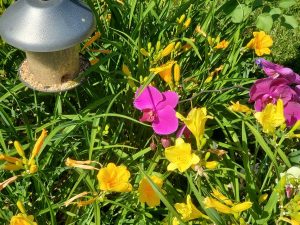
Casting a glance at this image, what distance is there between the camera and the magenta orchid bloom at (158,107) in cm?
155

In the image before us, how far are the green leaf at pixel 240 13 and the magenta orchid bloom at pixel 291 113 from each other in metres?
0.52

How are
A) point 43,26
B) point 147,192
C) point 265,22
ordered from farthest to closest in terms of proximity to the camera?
point 265,22 → point 147,192 → point 43,26

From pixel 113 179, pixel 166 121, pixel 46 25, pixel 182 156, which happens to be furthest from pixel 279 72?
pixel 46 25

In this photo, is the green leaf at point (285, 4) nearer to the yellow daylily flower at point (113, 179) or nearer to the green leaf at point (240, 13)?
Answer: the green leaf at point (240, 13)

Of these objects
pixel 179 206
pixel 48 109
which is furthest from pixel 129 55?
pixel 179 206

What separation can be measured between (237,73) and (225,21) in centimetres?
39

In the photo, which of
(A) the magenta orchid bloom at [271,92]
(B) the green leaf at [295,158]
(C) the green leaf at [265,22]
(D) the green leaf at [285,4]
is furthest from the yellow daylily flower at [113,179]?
A: (D) the green leaf at [285,4]

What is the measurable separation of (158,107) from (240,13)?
0.65m

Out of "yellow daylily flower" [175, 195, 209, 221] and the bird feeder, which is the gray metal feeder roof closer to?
the bird feeder

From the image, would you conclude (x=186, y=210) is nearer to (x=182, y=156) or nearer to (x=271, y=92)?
(x=182, y=156)

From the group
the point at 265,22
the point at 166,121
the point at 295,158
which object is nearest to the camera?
the point at 166,121

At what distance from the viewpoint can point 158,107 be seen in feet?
5.20

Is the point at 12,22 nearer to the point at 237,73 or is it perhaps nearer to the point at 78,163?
the point at 78,163

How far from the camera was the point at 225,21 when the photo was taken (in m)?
2.42
